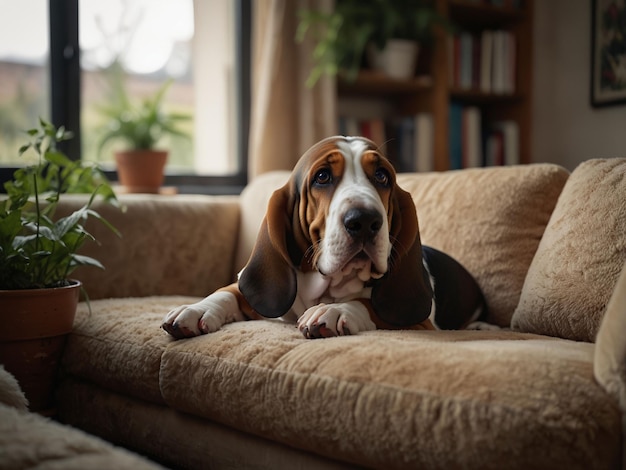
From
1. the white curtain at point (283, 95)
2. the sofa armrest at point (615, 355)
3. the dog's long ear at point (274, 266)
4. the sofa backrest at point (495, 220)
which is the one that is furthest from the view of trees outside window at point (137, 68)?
the sofa armrest at point (615, 355)

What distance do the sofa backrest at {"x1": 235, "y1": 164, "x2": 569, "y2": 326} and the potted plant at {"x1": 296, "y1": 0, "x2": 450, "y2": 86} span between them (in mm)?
1501

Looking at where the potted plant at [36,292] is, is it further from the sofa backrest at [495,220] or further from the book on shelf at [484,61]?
the book on shelf at [484,61]

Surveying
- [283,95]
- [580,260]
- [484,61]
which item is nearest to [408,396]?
[580,260]

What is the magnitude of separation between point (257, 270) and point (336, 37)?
7.15 feet

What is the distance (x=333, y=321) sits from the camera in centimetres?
162

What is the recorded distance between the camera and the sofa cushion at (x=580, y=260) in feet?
5.76

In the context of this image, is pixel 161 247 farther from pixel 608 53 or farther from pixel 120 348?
pixel 608 53

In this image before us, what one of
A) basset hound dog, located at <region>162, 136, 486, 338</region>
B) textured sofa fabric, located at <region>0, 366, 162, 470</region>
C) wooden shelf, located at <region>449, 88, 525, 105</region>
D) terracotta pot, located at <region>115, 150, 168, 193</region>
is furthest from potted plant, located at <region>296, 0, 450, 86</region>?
textured sofa fabric, located at <region>0, 366, 162, 470</region>

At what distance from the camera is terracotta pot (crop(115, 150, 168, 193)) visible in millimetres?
3180

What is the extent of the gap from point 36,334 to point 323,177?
38.9 inches

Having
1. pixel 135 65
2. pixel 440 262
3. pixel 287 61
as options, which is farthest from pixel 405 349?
pixel 135 65

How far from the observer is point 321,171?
1.78 meters

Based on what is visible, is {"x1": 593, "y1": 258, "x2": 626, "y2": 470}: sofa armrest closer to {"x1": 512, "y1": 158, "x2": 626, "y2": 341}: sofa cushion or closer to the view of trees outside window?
{"x1": 512, "y1": 158, "x2": 626, "y2": 341}: sofa cushion

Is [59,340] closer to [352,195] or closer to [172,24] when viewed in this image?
[352,195]
